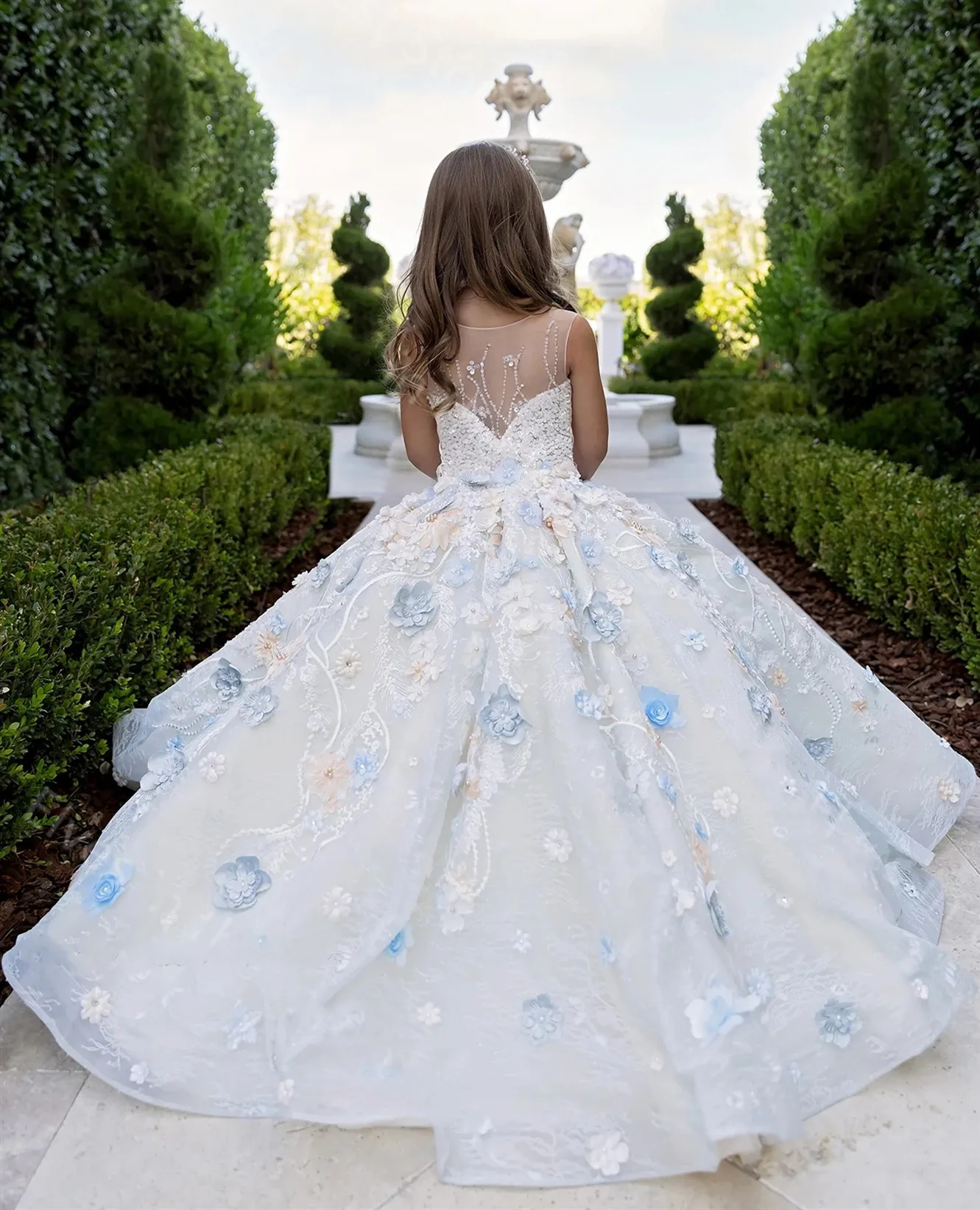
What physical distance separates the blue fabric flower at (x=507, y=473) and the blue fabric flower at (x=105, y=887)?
1.29 m

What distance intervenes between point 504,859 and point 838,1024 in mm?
718

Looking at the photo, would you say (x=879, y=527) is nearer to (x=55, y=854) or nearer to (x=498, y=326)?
(x=498, y=326)

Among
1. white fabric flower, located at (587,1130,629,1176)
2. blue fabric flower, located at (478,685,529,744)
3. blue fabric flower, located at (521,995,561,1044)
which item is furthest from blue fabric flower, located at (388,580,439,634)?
white fabric flower, located at (587,1130,629,1176)

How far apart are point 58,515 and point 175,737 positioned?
4.62 feet

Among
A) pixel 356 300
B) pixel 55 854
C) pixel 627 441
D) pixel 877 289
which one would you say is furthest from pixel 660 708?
pixel 356 300

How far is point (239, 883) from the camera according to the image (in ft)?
7.26

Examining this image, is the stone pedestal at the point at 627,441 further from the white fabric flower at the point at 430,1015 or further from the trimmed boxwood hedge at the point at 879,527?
the white fabric flower at the point at 430,1015

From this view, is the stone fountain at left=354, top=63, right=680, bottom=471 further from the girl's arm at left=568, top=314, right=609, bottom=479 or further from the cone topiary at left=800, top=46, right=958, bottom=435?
the girl's arm at left=568, top=314, right=609, bottom=479

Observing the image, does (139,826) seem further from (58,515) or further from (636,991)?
(58,515)

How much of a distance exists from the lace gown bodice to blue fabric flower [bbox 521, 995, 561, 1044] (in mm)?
1331

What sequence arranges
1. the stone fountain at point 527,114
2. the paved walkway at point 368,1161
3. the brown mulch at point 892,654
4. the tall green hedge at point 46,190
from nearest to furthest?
the paved walkway at point 368,1161 < the brown mulch at point 892,654 < the tall green hedge at point 46,190 < the stone fountain at point 527,114

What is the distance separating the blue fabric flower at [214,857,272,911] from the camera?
219 centimetres

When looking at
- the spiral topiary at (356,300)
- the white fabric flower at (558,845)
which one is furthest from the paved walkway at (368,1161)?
the spiral topiary at (356,300)

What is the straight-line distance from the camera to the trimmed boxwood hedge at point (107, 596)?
265 centimetres
